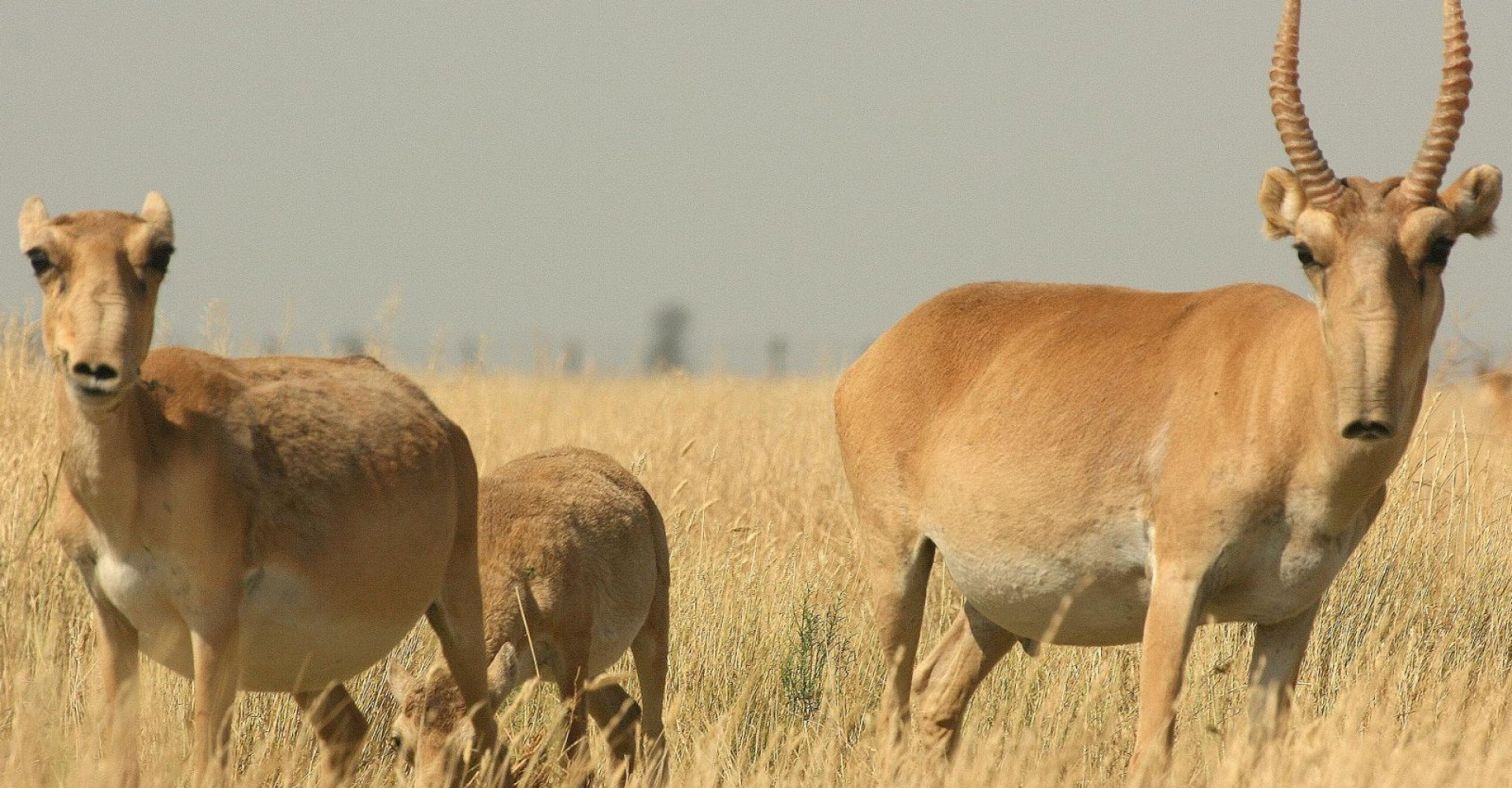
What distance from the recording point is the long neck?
175 inches

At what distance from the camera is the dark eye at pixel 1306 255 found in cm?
494

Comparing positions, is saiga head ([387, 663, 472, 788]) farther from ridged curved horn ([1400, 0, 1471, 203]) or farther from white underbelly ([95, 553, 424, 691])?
ridged curved horn ([1400, 0, 1471, 203])

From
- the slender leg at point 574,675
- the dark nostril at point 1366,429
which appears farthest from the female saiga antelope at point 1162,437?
the slender leg at point 574,675

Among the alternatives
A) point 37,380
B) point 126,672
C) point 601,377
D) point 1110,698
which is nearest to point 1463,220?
point 1110,698

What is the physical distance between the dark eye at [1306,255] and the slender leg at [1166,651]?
1.15 metres

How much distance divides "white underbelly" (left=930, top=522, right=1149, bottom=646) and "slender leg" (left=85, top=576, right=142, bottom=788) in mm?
3178

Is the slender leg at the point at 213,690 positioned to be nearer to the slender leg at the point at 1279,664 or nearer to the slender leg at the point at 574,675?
the slender leg at the point at 574,675

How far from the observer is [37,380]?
916cm

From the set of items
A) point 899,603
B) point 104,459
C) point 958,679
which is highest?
point 104,459

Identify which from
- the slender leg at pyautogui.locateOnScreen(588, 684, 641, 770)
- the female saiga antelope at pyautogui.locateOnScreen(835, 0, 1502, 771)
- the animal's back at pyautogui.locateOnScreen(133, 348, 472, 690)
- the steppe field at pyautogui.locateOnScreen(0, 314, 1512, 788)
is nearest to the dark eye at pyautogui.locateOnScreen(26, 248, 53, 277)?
the animal's back at pyautogui.locateOnScreen(133, 348, 472, 690)

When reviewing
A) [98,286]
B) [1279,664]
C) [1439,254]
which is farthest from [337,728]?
[1439,254]

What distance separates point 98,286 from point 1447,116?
424 cm

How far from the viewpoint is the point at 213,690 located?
15.1 feet

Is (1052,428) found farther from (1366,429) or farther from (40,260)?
(40,260)
